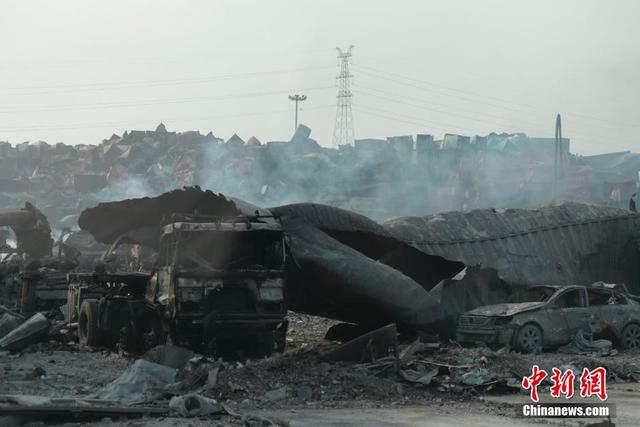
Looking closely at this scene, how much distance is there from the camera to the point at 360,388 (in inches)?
505

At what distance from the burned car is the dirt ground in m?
2.52

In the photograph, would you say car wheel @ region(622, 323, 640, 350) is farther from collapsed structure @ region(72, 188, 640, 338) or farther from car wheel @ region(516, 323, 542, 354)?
collapsed structure @ region(72, 188, 640, 338)

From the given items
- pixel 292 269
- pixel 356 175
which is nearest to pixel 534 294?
pixel 292 269

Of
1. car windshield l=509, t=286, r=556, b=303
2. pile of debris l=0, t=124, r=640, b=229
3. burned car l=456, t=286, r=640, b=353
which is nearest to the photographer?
burned car l=456, t=286, r=640, b=353

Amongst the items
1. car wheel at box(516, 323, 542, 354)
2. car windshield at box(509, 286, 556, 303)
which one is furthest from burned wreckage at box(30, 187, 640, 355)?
car windshield at box(509, 286, 556, 303)

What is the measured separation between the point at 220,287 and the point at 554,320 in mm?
7164

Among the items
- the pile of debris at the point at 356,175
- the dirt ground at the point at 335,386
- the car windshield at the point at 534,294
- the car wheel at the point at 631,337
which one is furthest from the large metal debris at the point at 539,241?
the pile of debris at the point at 356,175

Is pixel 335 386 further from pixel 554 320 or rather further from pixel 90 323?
pixel 90 323

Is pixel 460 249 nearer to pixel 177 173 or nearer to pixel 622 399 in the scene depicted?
pixel 622 399

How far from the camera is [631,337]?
19.6 m

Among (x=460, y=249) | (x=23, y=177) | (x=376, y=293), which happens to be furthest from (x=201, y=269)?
(x=23, y=177)

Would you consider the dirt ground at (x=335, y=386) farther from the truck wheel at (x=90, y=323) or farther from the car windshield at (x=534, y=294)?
the car windshield at (x=534, y=294)

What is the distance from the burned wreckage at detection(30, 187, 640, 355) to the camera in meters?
16.2

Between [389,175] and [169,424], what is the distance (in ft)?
161
